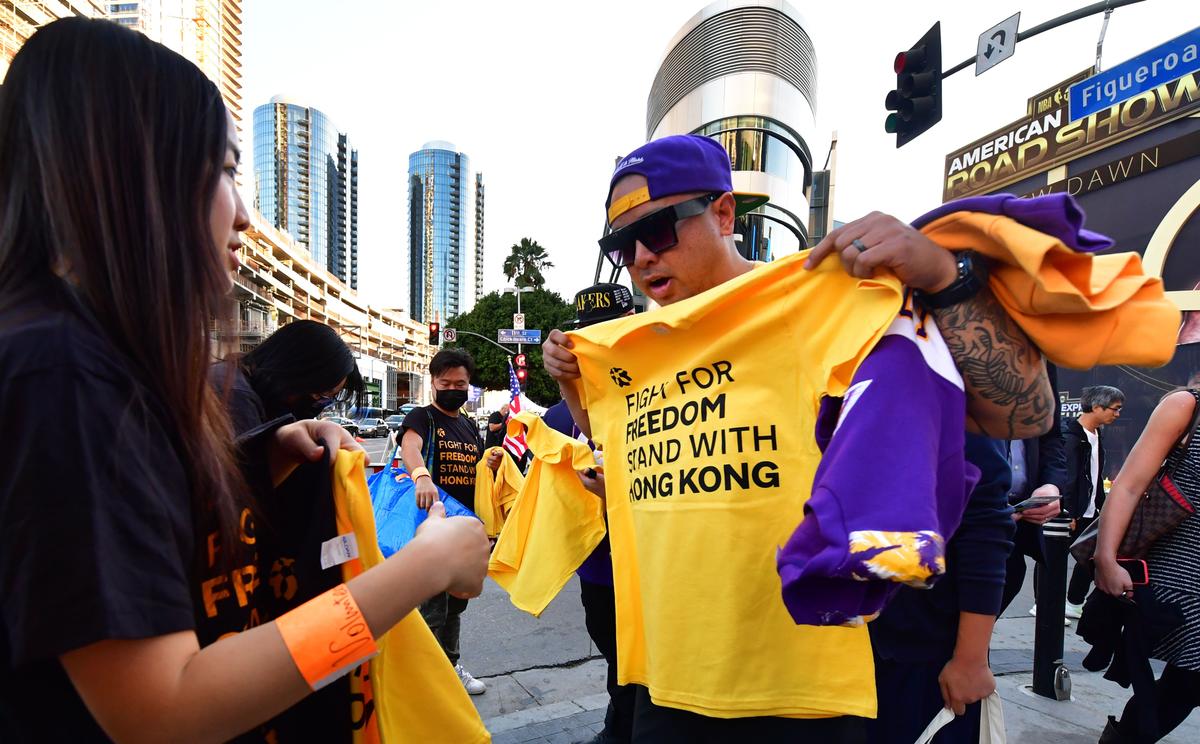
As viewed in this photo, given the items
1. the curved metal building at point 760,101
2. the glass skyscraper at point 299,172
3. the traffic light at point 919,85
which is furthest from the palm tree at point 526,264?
the glass skyscraper at point 299,172

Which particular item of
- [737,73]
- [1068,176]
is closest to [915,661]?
[1068,176]

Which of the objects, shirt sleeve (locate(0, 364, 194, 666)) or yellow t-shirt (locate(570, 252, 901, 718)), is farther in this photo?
yellow t-shirt (locate(570, 252, 901, 718))

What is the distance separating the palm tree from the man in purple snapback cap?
4933 centimetres

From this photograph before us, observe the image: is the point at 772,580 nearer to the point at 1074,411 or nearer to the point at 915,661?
the point at 915,661

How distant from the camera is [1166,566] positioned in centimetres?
255

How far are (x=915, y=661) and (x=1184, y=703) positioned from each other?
171 cm

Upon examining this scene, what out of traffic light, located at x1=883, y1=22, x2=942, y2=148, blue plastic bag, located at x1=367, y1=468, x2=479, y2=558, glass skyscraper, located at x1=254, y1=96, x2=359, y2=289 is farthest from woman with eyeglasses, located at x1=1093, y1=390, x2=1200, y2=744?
glass skyscraper, located at x1=254, y1=96, x2=359, y2=289

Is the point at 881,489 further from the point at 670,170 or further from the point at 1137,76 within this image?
the point at 1137,76

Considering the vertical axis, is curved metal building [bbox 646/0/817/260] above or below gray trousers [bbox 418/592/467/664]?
above

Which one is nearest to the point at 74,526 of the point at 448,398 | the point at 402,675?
the point at 402,675

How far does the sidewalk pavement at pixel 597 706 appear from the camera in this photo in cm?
346

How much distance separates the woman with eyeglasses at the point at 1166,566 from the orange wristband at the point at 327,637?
9.51 feet

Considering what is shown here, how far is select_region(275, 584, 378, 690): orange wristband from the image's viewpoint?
883mm

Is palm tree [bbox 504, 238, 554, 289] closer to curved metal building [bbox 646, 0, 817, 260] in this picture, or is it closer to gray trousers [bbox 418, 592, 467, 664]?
curved metal building [bbox 646, 0, 817, 260]
